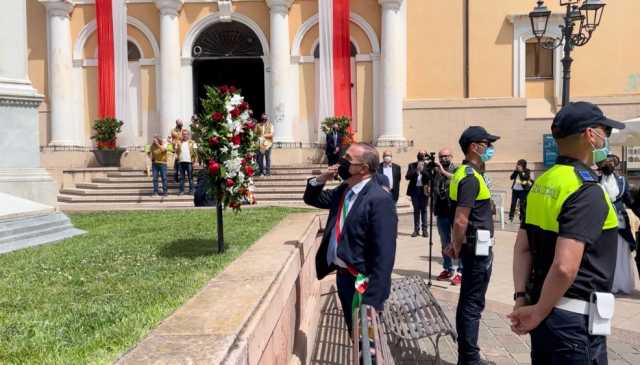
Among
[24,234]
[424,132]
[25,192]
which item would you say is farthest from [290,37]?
[24,234]

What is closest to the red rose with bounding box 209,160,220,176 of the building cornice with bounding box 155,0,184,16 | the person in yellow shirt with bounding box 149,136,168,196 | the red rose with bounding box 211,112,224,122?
the red rose with bounding box 211,112,224,122

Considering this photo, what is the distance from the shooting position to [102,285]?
15.1 ft

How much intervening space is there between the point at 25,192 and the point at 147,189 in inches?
331

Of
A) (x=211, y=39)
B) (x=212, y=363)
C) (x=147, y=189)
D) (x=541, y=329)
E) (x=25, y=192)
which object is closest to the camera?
(x=212, y=363)

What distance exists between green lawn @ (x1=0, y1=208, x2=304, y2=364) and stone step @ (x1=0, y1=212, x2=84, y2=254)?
39 centimetres

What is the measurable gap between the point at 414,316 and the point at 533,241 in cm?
225

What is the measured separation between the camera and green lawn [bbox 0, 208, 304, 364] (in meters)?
3.06

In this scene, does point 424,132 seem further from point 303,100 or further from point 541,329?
point 541,329

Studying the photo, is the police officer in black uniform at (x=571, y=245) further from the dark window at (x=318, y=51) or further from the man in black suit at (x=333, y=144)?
the dark window at (x=318, y=51)

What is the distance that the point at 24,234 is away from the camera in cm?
762

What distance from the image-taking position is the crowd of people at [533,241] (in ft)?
9.06

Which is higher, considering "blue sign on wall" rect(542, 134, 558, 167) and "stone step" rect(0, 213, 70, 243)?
"blue sign on wall" rect(542, 134, 558, 167)

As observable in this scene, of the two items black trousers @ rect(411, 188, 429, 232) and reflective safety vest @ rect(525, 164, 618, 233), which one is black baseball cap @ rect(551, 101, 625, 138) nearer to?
reflective safety vest @ rect(525, 164, 618, 233)

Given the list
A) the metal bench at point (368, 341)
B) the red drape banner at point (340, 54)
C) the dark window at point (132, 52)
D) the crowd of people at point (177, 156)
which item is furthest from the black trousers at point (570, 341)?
the dark window at point (132, 52)
